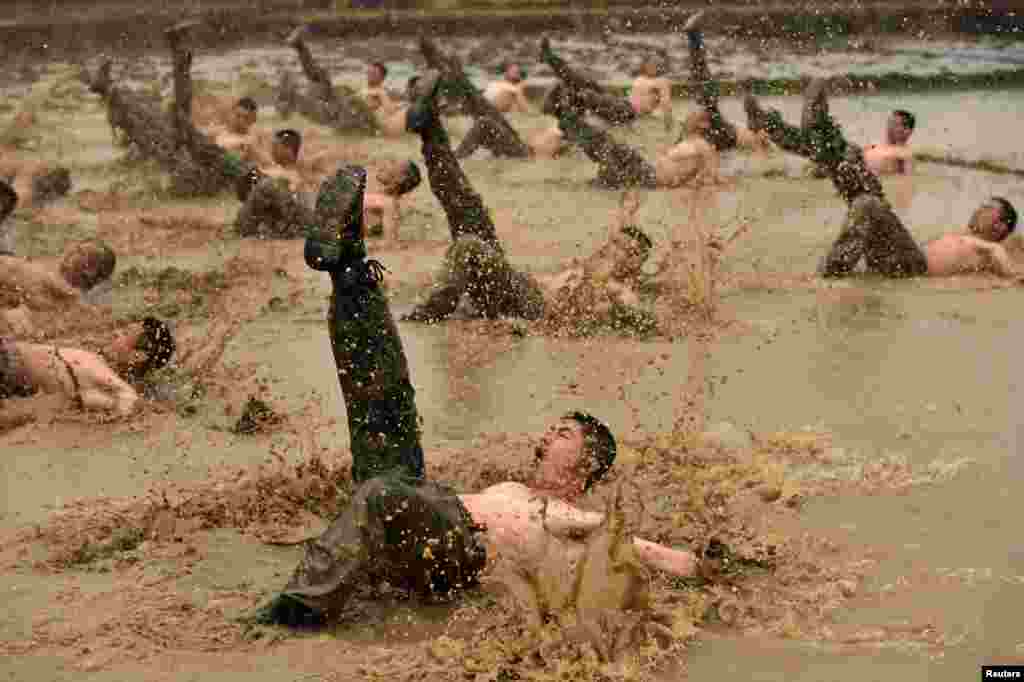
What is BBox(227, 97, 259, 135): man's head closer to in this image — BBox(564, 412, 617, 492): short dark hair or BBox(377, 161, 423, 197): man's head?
BBox(377, 161, 423, 197): man's head

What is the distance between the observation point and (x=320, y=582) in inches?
187

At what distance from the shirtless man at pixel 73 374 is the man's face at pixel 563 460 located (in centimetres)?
256

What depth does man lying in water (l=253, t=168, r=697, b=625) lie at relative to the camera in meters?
4.80

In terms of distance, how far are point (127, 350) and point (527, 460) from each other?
2.15 metres

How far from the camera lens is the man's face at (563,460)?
5.47 m

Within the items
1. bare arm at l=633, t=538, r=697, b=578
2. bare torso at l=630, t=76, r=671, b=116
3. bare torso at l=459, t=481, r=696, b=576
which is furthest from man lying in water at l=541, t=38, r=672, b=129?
bare arm at l=633, t=538, r=697, b=578

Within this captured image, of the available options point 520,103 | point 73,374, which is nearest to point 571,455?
point 73,374

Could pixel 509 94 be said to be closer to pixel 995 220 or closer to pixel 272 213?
pixel 272 213

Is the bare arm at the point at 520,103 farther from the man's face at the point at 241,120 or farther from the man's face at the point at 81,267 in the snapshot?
the man's face at the point at 81,267

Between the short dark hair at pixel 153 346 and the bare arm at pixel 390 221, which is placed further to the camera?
the bare arm at pixel 390 221

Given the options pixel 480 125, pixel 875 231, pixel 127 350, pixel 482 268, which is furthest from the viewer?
pixel 480 125

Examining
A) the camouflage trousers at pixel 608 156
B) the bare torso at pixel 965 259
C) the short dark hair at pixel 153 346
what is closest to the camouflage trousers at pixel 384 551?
the short dark hair at pixel 153 346

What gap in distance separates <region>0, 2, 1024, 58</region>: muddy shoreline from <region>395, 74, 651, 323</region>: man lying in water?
16.3 metres

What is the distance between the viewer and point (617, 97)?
1459 centimetres
